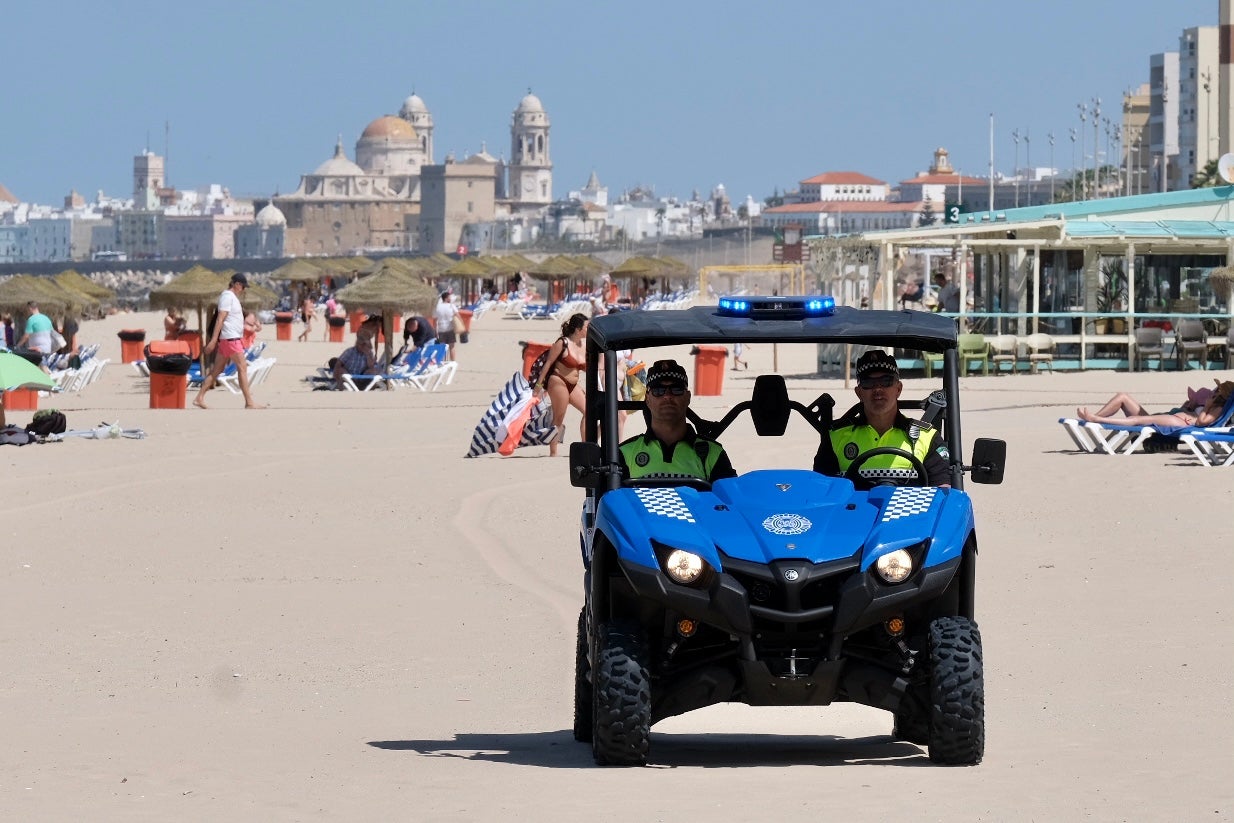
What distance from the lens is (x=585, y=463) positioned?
18.7 ft

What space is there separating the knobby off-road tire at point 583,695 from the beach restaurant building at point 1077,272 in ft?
66.0

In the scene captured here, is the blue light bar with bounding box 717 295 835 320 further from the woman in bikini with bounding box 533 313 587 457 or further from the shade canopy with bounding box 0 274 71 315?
the shade canopy with bounding box 0 274 71 315

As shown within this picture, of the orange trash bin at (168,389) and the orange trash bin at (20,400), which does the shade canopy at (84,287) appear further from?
the orange trash bin at (168,389)

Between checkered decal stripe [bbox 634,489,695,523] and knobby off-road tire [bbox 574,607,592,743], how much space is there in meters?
0.66

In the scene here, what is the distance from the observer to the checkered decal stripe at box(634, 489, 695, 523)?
5.36 m

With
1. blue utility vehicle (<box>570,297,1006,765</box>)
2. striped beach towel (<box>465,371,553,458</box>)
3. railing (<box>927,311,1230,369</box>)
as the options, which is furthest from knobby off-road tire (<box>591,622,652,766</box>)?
railing (<box>927,311,1230,369</box>)

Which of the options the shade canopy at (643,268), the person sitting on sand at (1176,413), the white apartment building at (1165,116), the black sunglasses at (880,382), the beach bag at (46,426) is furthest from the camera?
the white apartment building at (1165,116)

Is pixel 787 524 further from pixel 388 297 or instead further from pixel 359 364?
pixel 388 297

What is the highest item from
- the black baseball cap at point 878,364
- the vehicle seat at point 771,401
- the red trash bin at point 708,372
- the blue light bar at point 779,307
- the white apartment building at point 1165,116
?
the white apartment building at point 1165,116

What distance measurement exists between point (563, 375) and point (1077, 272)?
14.0m

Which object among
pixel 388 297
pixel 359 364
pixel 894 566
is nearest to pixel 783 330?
pixel 894 566

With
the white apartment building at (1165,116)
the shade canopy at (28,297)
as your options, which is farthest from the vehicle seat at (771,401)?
the white apartment building at (1165,116)

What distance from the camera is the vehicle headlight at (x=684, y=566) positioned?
5188 mm

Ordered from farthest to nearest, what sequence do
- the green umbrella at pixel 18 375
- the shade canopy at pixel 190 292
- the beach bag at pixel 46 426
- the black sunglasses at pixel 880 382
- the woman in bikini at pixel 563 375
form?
the shade canopy at pixel 190 292, the beach bag at pixel 46 426, the green umbrella at pixel 18 375, the woman in bikini at pixel 563 375, the black sunglasses at pixel 880 382
